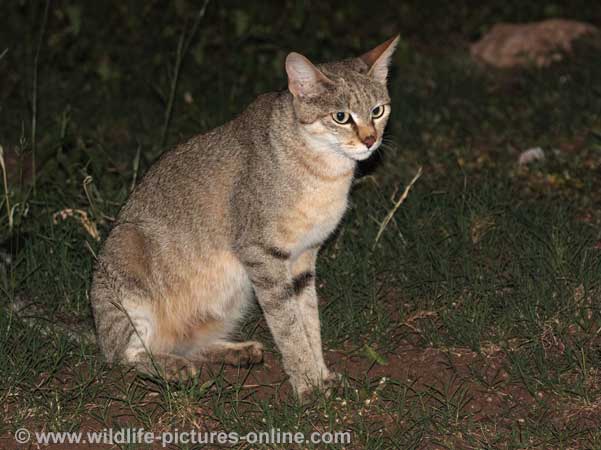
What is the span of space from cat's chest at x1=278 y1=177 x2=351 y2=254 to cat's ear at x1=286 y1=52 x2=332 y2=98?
464 mm

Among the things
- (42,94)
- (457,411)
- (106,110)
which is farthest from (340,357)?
(42,94)

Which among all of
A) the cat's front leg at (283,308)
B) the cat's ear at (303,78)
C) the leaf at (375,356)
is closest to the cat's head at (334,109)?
the cat's ear at (303,78)

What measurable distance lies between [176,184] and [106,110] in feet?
11.1

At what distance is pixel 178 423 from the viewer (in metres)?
4.25

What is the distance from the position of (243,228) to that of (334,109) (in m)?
0.74

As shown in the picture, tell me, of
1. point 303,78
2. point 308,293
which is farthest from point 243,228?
point 303,78

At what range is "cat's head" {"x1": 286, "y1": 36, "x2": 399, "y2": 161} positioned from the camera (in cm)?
442

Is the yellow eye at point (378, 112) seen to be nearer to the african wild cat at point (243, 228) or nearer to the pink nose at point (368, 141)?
the african wild cat at point (243, 228)

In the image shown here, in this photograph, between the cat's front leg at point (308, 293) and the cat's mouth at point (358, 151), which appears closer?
the cat's mouth at point (358, 151)

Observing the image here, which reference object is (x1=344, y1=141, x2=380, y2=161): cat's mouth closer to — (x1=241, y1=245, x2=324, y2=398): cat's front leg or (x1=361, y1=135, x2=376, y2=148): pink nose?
(x1=361, y1=135, x2=376, y2=148): pink nose

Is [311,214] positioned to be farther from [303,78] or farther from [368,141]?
[303,78]

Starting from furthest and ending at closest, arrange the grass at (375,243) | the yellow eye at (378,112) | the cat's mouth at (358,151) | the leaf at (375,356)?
the leaf at (375,356), the yellow eye at (378,112), the cat's mouth at (358,151), the grass at (375,243)

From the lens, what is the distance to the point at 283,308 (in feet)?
14.8

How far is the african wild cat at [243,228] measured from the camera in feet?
14.7
